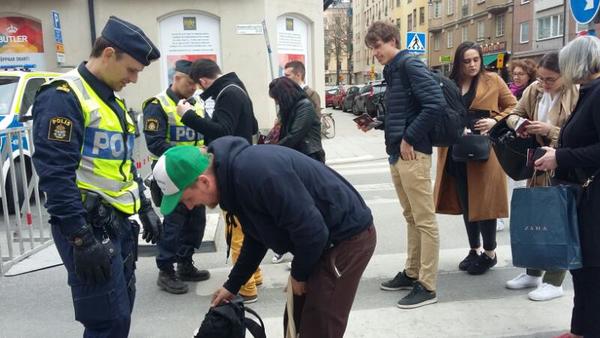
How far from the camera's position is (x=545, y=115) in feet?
13.1

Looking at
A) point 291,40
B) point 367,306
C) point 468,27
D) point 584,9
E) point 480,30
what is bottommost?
point 367,306

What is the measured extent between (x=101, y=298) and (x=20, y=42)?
13.2 metres

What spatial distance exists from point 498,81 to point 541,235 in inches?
75.5

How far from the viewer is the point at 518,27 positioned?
40938 mm

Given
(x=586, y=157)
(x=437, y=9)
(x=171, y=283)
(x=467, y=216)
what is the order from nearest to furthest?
(x=586, y=157) < (x=171, y=283) < (x=467, y=216) < (x=437, y=9)

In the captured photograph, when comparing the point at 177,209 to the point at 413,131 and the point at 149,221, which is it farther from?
the point at 413,131

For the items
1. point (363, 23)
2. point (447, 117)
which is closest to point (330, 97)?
point (447, 117)

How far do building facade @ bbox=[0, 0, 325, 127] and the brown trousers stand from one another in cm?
1137

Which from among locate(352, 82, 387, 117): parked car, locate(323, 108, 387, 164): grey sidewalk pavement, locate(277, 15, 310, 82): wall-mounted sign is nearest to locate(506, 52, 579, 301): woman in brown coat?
locate(323, 108, 387, 164): grey sidewalk pavement

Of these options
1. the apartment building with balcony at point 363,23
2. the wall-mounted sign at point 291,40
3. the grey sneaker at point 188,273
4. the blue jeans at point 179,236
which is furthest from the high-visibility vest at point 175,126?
the apartment building with balcony at point 363,23

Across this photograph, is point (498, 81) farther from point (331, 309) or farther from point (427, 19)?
point (427, 19)

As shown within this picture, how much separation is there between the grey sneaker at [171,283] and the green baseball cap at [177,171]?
2.55 metres

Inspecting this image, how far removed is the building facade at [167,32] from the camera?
44.4 ft

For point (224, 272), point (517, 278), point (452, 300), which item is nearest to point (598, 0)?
point (517, 278)
